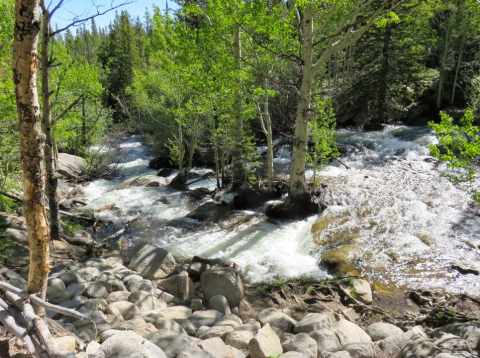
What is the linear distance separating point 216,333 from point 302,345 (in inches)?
47.1

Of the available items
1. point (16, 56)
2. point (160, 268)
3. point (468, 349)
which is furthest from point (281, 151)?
point (16, 56)

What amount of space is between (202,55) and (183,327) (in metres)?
10.1

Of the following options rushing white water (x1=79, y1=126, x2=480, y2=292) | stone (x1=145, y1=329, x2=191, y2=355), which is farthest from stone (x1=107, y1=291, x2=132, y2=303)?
rushing white water (x1=79, y1=126, x2=480, y2=292)

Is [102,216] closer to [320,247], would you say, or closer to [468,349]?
[320,247]

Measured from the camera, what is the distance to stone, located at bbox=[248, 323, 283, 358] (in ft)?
13.5

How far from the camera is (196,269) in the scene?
7.44 meters

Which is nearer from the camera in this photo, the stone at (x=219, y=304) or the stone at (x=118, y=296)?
the stone at (x=118, y=296)

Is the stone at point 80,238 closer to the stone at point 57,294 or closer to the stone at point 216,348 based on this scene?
the stone at point 57,294

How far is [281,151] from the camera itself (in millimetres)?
19422

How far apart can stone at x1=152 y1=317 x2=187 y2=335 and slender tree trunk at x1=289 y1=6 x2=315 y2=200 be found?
7.31 m

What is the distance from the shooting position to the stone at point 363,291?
6.59m

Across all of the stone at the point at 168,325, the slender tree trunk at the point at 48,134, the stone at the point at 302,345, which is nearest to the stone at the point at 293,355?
the stone at the point at 302,345

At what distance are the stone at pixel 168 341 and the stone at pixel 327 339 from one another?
1930 mm

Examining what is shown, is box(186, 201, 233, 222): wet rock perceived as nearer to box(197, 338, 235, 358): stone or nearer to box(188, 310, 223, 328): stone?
box(188, 310, 223, 328): stone
